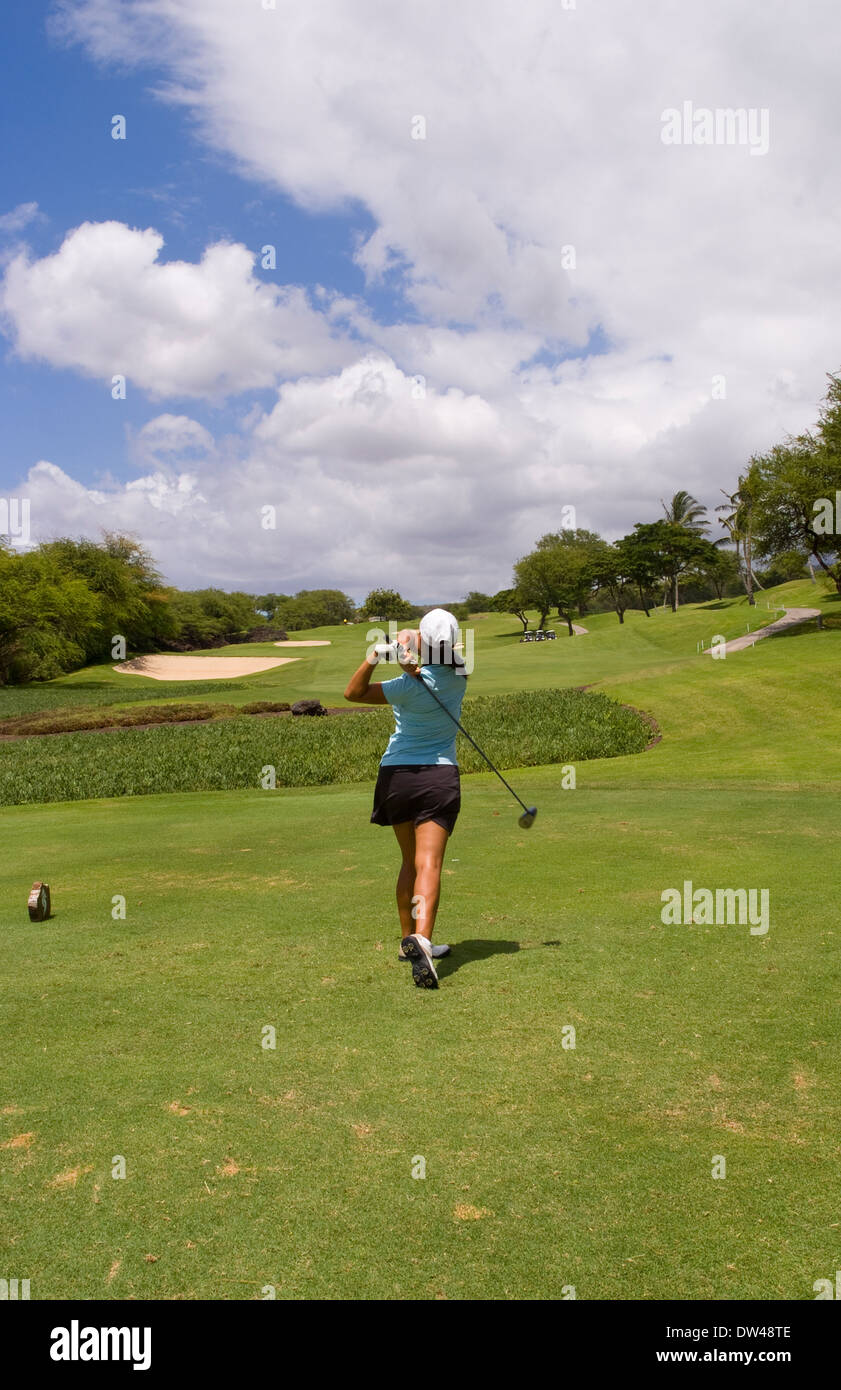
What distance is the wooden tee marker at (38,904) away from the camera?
350 inches

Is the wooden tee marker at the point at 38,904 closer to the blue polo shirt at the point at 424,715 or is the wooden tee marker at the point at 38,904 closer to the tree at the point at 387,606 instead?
the blue polo shirt at the point at 424,715

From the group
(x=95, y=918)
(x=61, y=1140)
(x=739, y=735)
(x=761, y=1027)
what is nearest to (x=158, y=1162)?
(x=61, y=1140)

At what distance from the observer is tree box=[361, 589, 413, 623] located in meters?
153

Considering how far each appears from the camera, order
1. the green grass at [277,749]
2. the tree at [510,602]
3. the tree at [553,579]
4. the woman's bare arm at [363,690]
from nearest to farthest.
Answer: the woman's bare arm at [363,690] → the green grass at [277,749] → the tree at [553,579] → the tree at [510,602]

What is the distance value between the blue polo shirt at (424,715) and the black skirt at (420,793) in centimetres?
7

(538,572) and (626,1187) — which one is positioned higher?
(538,572)

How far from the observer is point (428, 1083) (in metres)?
5.09

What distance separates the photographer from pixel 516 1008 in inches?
243

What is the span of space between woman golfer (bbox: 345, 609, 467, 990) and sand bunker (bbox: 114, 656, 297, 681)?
7177 centimetres

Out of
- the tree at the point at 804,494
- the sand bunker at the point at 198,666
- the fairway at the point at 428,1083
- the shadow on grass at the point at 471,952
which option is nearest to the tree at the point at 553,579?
the sand bunker at the point at 198,666

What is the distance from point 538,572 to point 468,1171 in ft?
359

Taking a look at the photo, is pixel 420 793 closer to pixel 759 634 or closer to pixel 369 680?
pixel 369 680

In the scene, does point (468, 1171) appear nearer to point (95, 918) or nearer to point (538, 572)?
point (95, 918)

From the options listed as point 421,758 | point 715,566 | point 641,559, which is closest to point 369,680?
point 421,758
